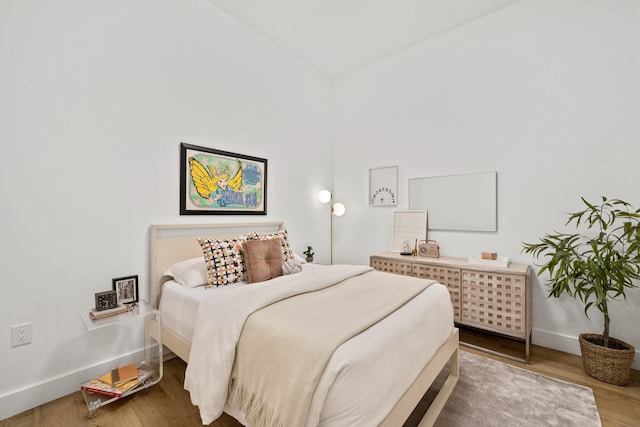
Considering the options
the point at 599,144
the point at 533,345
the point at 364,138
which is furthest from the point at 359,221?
the point at 599,144

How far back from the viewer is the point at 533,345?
265 centimetres

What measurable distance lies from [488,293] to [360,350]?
1879mm

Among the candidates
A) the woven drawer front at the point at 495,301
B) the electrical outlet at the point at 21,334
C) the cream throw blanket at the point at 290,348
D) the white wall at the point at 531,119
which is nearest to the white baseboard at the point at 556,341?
the white wall at the point at 531,119

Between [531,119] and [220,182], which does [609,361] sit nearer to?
[531,119]

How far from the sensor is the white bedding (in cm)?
108

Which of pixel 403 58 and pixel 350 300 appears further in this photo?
pixel 403 58

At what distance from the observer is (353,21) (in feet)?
9.86

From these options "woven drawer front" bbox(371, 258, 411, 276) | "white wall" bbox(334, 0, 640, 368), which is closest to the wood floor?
"white wall" bbox(334, 0, 640, 368)

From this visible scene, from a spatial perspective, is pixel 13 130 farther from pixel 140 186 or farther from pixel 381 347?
pixel 381 347

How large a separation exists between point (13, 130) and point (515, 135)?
12.7ft

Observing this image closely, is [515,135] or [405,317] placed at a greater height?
[515,135]

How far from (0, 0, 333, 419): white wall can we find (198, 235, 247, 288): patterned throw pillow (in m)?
0.50

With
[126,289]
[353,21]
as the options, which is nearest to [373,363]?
[126,289]

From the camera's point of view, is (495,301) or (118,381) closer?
(118,381)
